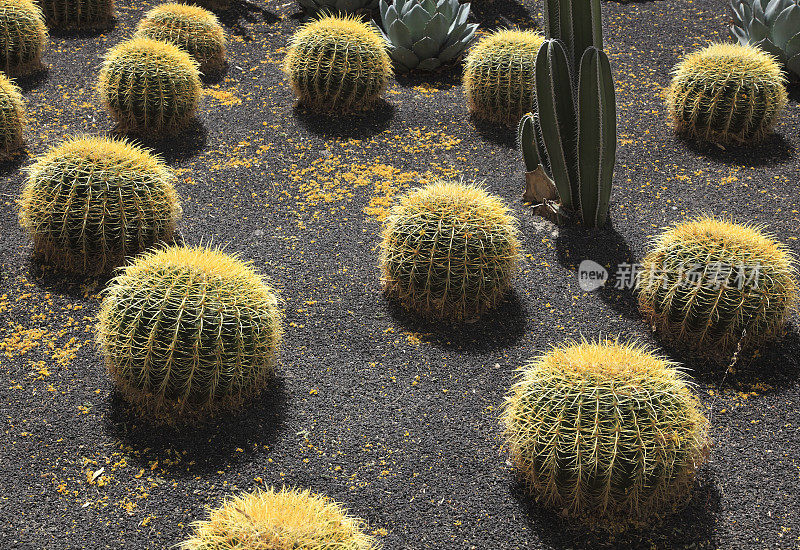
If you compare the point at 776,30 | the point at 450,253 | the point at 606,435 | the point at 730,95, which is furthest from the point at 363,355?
the point at 776,30

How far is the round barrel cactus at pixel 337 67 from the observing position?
6.73m

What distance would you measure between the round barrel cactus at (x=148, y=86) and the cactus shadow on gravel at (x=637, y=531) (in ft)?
14.7

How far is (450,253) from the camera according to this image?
457cm

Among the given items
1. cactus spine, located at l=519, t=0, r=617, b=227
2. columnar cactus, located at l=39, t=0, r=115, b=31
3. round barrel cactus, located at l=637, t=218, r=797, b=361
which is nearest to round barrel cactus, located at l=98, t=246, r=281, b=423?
round barrel cactus, located at l=637, t=218, r=797, b=361

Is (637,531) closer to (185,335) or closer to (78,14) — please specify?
(185,335)

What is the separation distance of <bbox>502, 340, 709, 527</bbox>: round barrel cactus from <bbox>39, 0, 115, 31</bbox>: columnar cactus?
23.6 ft

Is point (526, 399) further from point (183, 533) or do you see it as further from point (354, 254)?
point (354, 254)

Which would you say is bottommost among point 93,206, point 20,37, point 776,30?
point 20,37

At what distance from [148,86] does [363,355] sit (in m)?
3.28

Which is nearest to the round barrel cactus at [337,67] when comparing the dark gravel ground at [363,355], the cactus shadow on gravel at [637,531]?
the dark gravel ground at [363,355]

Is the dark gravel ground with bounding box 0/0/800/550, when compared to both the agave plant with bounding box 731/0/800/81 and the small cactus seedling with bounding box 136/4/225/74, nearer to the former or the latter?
the small cactus seedling with bounding box 136/4/225/74

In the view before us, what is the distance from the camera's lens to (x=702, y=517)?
11.7 feet

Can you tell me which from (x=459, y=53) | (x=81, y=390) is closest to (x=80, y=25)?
(x=459, y=53)

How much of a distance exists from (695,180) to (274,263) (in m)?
3.40
